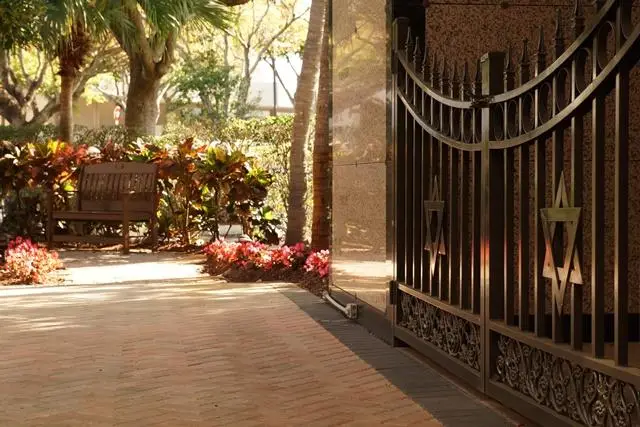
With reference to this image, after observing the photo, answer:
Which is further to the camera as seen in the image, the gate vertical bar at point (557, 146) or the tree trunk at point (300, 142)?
the tree trunk at point (300, 142)

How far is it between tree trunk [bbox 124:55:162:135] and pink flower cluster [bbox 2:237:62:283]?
45.0 ft

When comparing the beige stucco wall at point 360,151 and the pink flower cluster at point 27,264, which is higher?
the beige stucco wall at point 360,151

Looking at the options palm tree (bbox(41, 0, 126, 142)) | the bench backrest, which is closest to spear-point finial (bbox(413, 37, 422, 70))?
the bench backrest

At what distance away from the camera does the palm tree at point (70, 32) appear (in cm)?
1912

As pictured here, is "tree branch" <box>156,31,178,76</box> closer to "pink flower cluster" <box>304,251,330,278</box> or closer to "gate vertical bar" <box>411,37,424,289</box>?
"pink flower cluster" <box>304,251,330,278</box>

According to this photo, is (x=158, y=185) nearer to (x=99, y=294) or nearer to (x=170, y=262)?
(x=170, y=262)

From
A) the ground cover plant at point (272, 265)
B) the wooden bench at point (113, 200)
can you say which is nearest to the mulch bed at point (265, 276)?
the ground cover plant at point (272, 265)

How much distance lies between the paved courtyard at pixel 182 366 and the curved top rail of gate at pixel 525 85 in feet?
4.07

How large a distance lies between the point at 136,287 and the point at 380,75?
13.9ft

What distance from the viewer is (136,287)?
31.8 ft

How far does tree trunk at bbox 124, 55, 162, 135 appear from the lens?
24844 mm

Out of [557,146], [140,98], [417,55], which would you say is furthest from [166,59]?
[557,146]

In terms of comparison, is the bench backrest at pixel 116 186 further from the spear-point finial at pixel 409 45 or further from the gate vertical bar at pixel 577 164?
the gate vertical bar at pixel 577 164

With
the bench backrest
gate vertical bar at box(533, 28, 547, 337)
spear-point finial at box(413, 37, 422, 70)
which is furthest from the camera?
the bench backrest
